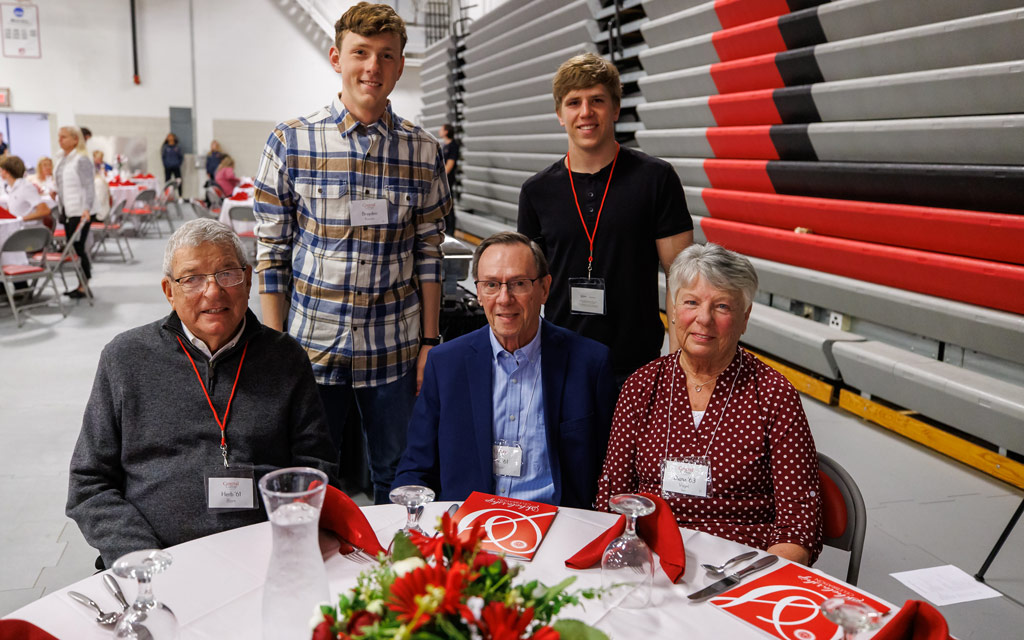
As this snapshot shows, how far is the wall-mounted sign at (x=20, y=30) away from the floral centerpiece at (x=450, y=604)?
1938 cm

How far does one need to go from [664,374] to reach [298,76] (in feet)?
58.4

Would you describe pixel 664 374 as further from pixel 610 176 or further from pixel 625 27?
pixel 625 27

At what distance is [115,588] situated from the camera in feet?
4.19

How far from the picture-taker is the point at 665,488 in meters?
1.77

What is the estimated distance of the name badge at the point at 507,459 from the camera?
1941mm

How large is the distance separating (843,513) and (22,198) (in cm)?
774

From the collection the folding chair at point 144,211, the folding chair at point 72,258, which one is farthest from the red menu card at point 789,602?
the folding chair at point 144,211

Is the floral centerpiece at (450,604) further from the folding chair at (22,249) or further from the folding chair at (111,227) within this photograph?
the folding chair at (111,227)

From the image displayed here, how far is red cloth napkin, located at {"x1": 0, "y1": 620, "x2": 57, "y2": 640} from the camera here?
1032mm

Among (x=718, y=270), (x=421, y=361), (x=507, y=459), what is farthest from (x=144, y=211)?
(x=718, y=270)

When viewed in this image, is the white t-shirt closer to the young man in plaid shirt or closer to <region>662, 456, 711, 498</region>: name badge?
the young man in plaid shirt

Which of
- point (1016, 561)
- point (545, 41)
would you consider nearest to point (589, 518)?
point (1016, 561)

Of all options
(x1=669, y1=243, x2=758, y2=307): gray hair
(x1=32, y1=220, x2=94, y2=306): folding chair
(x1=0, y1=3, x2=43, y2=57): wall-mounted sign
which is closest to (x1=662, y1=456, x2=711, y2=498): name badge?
(x1=669, y1=243, x2=758, y2=307): gray hair

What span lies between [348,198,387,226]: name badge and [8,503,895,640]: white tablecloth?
1.13 meters
